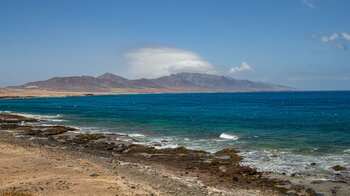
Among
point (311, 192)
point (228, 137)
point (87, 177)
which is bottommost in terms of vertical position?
point (311, 192)

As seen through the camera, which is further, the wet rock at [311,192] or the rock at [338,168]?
the rock at [338,168]

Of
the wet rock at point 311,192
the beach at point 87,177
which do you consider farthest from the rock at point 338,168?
Result: the beach at point 87,177

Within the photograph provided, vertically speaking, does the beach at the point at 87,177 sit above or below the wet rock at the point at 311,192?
above

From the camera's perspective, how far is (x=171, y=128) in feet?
133

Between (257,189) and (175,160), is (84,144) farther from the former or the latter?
(257,189)

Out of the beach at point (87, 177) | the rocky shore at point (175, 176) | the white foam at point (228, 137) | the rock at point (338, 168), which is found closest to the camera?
the beach at point (87, 177)

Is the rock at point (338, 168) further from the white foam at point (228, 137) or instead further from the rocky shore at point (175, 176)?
the white foam at point (228, 137)

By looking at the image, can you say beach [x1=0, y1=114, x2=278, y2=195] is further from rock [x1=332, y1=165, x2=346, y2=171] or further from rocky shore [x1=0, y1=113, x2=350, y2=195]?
rock [x1=332, y1=165, x2=346, y2=171]

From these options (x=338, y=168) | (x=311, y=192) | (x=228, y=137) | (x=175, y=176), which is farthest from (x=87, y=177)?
(x=228, y=137)

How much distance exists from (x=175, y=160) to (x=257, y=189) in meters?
7.97

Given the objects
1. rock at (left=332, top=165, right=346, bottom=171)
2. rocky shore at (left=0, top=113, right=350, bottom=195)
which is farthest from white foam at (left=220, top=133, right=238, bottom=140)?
rock at (left=332, top=165, right=346, bottom=171)

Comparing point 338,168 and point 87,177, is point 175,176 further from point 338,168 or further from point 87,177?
point 338,168

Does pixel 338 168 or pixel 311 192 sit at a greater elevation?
pixel 338 168

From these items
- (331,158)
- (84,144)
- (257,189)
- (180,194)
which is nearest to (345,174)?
(331,158)
